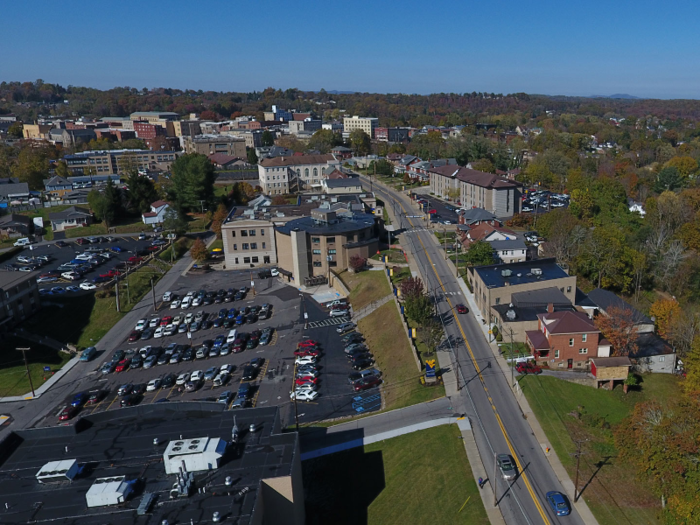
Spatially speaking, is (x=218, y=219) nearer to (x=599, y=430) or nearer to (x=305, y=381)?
(x=305, y=381)

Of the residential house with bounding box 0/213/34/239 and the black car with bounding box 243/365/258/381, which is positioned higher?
the residential house with bounding box 0/213/34/239

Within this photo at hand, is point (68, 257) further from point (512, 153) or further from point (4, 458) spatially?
point (512, 153)

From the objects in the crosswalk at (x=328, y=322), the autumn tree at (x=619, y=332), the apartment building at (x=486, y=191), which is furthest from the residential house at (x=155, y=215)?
the autumn tree at (x=619, y=332)

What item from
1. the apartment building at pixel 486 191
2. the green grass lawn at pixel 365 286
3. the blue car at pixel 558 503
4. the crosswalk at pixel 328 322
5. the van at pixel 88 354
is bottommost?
the van at pixel 88 354

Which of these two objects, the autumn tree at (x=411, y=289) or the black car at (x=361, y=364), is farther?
the autumn tree at (x=411, y=289)

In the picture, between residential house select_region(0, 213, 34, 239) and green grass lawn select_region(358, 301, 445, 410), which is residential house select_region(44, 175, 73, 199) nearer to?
residential house select_region(0, 213, 34, 239)

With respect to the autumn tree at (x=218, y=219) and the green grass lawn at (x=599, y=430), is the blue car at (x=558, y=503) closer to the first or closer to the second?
the green grass lawn at (x=599, y=430)

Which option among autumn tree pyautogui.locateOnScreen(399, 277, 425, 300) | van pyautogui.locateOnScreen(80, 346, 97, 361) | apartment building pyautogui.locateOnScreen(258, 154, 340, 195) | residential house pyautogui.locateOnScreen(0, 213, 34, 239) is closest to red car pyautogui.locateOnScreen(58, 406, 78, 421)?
van pyautogui.locateOnScreen(80, 346, 97, 361)
